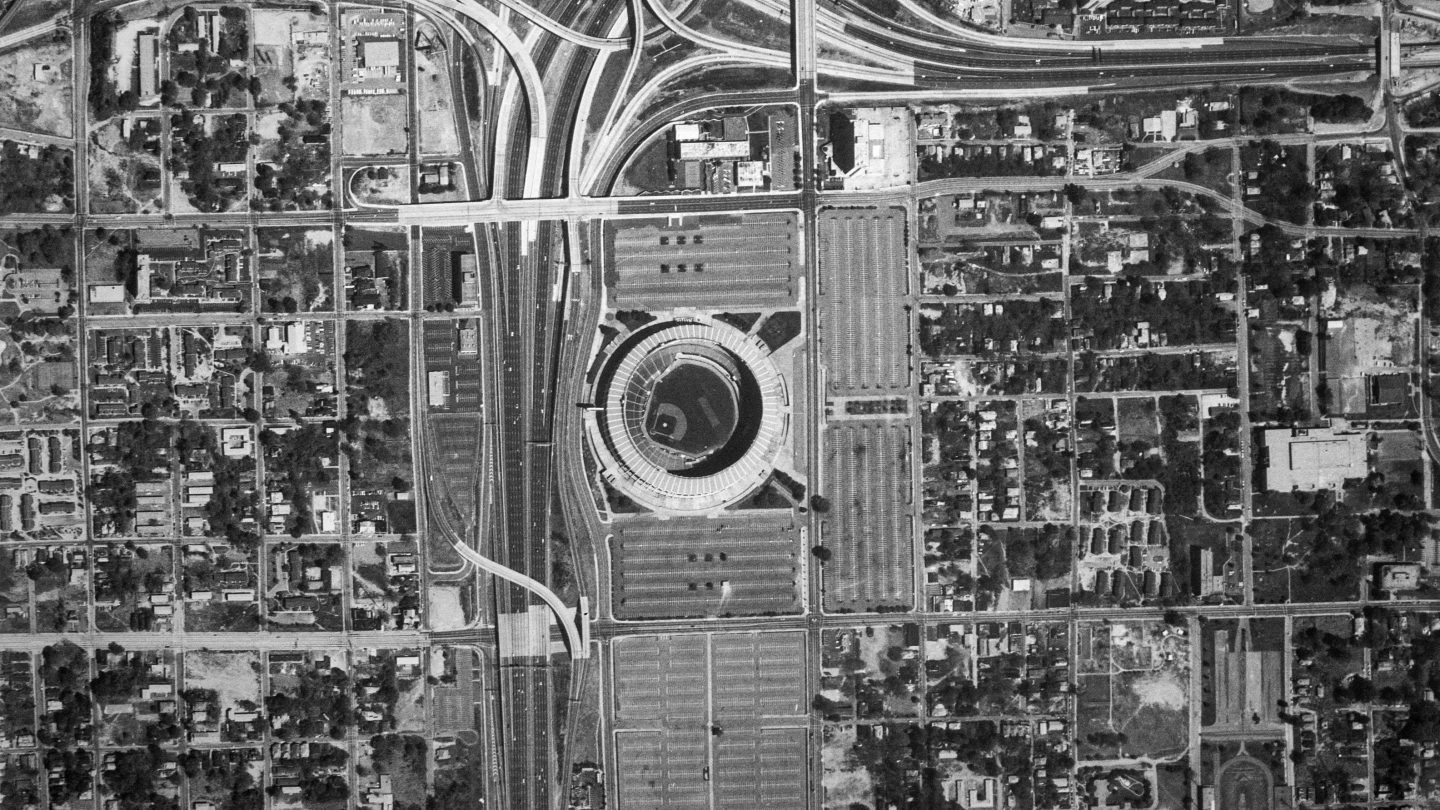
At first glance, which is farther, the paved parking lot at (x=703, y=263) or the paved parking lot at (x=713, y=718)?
the paved parking lot at (x=713, y=718)

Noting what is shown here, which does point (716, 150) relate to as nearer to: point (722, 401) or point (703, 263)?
point (703, 263)

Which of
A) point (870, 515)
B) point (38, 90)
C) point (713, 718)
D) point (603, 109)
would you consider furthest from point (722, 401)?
point (38, 90)

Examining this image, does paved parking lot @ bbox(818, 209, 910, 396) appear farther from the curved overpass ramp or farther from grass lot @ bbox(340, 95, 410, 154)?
grass lot @ bbox(340, 95, 410, 154)

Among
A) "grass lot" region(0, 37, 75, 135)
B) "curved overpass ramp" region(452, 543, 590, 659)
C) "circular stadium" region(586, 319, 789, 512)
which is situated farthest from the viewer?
"curved overpass ramp" region(452, 543, 590, 659)

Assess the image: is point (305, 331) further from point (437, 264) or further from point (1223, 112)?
point (1223, 112)

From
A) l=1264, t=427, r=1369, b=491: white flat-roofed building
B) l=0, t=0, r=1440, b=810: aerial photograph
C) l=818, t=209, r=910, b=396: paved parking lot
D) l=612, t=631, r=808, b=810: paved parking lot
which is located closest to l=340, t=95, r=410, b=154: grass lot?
l=0, t=0, r=1440, b=810: aerial photograph

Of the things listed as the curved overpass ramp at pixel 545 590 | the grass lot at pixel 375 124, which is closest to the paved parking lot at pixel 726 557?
the curved overpass ramp at pixel 545 590

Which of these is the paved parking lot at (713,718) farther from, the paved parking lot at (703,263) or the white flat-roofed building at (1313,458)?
the white flat-roofed building at (1313,458)
